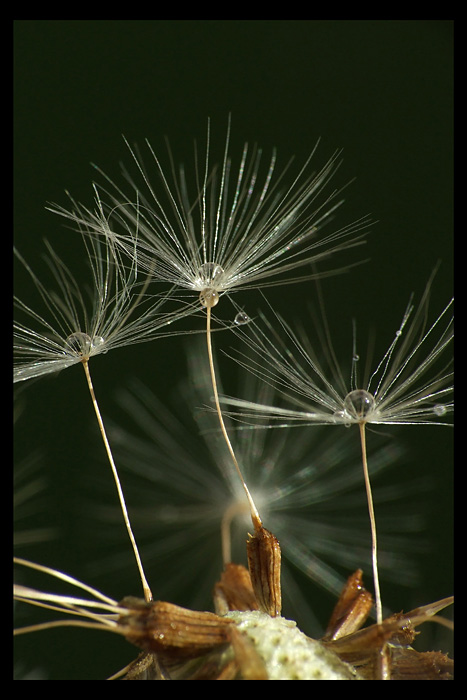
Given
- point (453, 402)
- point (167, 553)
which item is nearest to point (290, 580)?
point (167, 553)

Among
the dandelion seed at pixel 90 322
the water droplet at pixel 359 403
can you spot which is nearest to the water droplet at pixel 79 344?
the dandelion seed at pixel 90 322

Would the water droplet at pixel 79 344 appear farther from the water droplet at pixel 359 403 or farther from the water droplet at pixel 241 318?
the water droplet at pixel 359 403

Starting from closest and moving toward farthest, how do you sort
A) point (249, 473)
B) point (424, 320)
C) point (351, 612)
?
point (351, 612) < point (424, 320) < point (249, 473)

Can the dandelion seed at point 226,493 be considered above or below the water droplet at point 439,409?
above

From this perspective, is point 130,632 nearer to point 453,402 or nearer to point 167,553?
point 453,402

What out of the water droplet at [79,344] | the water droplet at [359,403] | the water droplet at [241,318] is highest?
the water droplet at [241,318]

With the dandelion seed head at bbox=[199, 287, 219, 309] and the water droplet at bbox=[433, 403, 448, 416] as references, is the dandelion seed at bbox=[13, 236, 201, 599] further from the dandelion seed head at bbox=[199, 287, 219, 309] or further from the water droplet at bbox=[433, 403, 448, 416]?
the water droplet at bbox=[433, 403, 448, 416]
